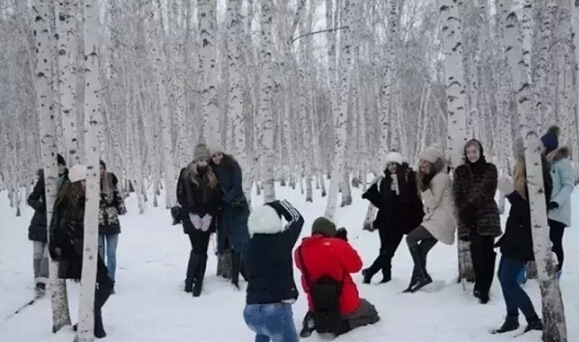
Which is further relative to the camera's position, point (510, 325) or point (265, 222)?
point (510, 325)

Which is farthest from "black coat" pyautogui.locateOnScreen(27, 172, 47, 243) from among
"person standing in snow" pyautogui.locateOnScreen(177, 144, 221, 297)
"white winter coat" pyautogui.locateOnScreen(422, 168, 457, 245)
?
"white winter coat" pyautogui.locateOnScreen(422, 168, 457, 245)

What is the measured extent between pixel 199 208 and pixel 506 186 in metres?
3.94

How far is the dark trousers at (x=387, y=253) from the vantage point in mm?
7312

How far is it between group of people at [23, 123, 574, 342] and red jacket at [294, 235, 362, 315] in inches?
0.4

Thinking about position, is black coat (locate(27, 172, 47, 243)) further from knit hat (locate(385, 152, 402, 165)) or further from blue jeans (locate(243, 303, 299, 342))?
knit hat (locate(385, 152, 402, 165))

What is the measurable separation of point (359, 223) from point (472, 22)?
9.53 m

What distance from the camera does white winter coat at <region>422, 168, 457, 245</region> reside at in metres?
6.65

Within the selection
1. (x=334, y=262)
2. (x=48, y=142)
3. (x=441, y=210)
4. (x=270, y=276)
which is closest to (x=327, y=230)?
(x=334, y=262)

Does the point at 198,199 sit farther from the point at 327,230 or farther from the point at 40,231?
the point at 327,230

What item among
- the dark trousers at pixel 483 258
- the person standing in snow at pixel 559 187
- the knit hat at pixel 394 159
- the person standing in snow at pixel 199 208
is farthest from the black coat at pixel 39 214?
the person standing in snow at pixel 559 187

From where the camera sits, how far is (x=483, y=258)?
598 centimetres

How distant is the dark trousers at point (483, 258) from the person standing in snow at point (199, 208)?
343 cm

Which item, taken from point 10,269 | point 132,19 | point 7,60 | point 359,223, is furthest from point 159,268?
point 7,60

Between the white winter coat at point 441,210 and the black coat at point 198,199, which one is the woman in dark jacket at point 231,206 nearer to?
the black coat at point 198,199
